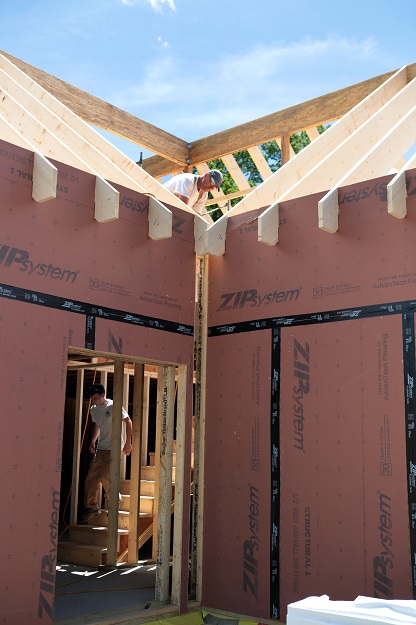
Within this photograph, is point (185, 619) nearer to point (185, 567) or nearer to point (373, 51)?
point (185, 567)

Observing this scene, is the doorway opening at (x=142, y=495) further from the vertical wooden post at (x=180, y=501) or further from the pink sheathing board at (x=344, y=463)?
the pink sheathing board at (x=344, y=463)

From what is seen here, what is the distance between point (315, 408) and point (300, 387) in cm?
22

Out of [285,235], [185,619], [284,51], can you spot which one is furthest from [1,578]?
[284,51]

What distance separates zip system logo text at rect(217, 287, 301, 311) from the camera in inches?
220

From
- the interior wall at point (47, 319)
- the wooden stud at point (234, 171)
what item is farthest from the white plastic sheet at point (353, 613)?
Result: the wooden stud at point (234, 171)

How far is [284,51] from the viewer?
19.9m

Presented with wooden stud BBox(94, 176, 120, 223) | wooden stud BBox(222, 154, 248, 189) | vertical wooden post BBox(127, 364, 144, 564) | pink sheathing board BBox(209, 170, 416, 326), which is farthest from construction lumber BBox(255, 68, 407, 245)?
wooden stud BBox(222, 154, 248, 189)

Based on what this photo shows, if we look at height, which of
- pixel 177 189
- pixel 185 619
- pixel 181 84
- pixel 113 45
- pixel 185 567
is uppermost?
pixel 181 84

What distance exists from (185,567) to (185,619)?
39cm

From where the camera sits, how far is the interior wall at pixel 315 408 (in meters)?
4.78

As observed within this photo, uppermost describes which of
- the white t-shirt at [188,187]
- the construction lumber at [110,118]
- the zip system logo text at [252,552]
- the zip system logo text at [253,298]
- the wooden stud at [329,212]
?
the construction lumber at [110,118]

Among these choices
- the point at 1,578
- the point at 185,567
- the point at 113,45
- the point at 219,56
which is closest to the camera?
the point at 1,578

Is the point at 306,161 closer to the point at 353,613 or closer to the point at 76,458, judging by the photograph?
the point at 353,613

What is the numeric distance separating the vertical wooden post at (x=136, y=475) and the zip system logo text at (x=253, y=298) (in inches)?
68.8
